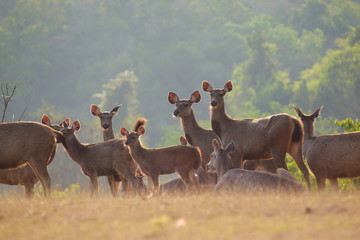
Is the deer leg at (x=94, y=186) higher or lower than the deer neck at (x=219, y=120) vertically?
lower

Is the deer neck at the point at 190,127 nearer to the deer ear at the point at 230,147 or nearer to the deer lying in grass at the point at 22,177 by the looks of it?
the deer ear at the point at 230,147

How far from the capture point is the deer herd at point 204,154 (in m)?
13.9

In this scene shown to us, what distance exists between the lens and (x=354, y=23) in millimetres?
109812

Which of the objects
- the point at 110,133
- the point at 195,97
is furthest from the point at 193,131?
the point at 110,133

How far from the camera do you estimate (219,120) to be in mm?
16172

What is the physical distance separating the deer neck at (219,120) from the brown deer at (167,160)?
1.42m

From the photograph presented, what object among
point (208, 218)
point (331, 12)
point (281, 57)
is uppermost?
point (331, 12)

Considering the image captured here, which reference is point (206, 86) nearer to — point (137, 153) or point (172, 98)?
point (172, 98)

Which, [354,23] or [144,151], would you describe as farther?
[354,23]

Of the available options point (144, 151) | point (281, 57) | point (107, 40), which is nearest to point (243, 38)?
point (281, 57)

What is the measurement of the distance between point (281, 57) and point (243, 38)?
792 centimetres

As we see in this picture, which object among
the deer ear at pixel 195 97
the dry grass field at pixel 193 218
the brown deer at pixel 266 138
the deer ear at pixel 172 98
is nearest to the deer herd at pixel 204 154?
the brown deer at pixel 266 138

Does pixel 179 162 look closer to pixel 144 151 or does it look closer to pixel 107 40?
pixel 144 151

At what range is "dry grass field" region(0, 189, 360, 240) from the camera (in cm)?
820
